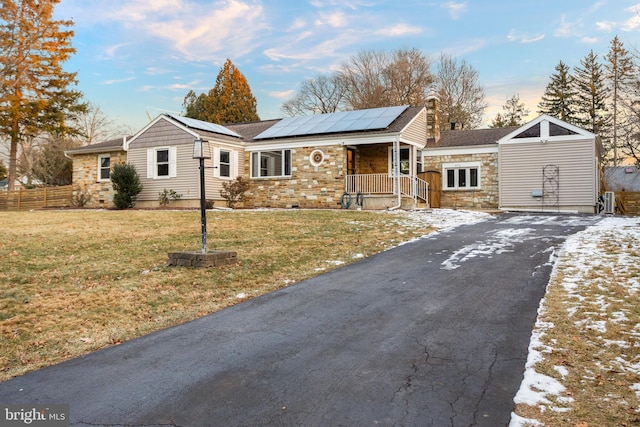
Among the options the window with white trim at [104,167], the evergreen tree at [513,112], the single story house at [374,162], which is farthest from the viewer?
the evergreen tree at [513,112]

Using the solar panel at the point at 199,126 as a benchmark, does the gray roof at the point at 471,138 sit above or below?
below

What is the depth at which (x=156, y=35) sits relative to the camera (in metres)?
19.0

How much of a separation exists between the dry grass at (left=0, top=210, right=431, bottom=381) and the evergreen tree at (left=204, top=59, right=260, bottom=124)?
91.5 ft

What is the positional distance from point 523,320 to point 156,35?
64.6ft

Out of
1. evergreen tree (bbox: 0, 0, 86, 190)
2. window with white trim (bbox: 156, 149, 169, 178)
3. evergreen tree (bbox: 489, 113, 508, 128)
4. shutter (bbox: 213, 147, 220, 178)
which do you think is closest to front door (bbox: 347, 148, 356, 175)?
shutter (bbox: 213, 147, 220, 178)

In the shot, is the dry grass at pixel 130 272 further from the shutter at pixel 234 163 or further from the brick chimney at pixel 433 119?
the brick chimney at pixel 433 119

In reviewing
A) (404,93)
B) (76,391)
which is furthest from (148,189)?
(404,93)

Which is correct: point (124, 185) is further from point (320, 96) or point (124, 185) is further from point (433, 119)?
point (320, 96)

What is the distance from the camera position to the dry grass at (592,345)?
2.70 metres

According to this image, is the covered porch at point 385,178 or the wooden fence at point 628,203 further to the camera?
the wooden fence at point 628,203

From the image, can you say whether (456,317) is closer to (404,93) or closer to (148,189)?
(148,189)

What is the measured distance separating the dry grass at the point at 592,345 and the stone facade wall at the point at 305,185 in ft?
41.6

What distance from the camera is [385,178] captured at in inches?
727

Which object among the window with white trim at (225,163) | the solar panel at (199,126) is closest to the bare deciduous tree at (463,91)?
the solar panel at (199,126)
